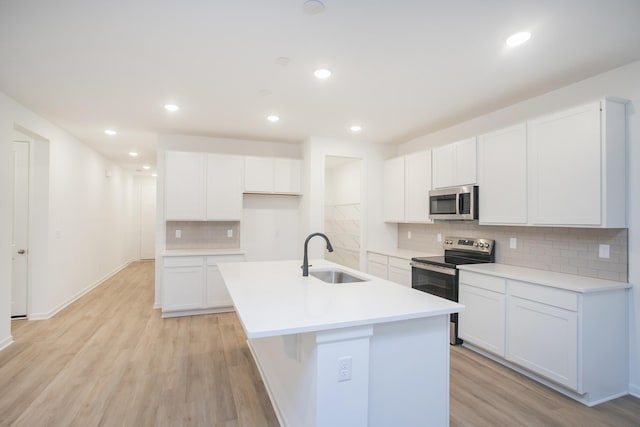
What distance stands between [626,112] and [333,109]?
98.0 inches

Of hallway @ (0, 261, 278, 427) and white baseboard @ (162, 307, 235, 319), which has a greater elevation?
white baseboard @ (162, 307, 235, 319)

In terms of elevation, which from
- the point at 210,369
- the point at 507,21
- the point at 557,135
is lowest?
the point at 210,369

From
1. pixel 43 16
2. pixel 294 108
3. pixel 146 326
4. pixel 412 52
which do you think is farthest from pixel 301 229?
pixel 43 16

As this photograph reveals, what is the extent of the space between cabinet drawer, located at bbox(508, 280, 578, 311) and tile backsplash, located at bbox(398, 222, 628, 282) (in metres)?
0.53

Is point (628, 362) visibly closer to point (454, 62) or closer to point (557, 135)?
point (557, 135)

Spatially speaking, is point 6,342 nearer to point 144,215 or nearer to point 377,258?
point 377,258

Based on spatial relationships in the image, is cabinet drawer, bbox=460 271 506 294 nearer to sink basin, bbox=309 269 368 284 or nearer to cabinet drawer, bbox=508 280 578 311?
cabinet drawer, bbox=508 280 578 311

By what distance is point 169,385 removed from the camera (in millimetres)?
2576

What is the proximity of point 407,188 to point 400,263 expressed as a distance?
108 cm

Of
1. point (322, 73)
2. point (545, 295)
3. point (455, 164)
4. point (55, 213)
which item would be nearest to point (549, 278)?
point (545, 295)

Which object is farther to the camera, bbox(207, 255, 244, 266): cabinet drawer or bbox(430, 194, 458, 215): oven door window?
bbox(207, 255, 244, 266): cabinet drawer

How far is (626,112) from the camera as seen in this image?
→ 2.49 m

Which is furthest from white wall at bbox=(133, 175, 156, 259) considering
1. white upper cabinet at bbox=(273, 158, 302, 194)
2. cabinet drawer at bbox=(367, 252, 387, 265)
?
cabinet drawer at bbox=(367, 252, 387, 265)

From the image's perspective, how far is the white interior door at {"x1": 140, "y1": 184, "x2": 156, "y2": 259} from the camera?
9469 mm
